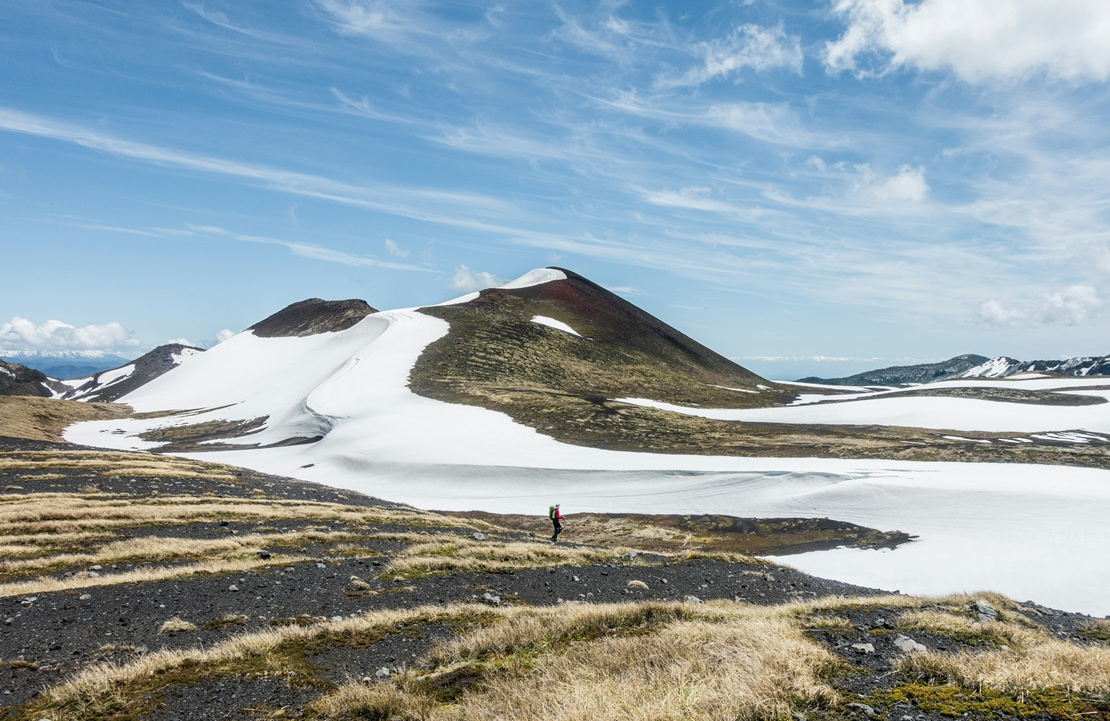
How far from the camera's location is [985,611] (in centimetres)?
1268

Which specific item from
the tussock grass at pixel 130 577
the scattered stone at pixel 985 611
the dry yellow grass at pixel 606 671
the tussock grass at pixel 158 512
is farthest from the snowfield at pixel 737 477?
the tussock grass at pixel 130 577

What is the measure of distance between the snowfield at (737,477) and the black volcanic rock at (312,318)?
92.6 ft

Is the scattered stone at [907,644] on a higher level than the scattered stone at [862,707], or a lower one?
lower

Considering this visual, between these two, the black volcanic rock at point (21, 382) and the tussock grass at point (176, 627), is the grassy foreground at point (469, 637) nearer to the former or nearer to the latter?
the tussock grass at point (176, 627)

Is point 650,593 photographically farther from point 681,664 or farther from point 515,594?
point 681,664

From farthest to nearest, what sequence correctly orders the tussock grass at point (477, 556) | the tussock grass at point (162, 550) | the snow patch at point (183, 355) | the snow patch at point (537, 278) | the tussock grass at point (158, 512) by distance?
1. the snow patch at point (537, 278)
2. the snow patch at point (183, 355)
3. the tussock grass at point (158, 512)
4. the tussock grass at point (477, 556)
5. the tussock grass at point (162, 550)

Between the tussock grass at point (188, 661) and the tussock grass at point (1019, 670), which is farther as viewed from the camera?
the tussock grass at point (188, 661)

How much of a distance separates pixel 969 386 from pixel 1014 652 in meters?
98.8

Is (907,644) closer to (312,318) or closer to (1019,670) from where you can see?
(1019,670)

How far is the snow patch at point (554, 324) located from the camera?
99125 millimetres

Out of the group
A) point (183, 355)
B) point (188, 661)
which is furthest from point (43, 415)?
point (188, 661)

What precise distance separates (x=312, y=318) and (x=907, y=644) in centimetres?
11881

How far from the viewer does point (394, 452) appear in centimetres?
4528

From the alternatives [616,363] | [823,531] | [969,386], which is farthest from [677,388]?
[823,531]
